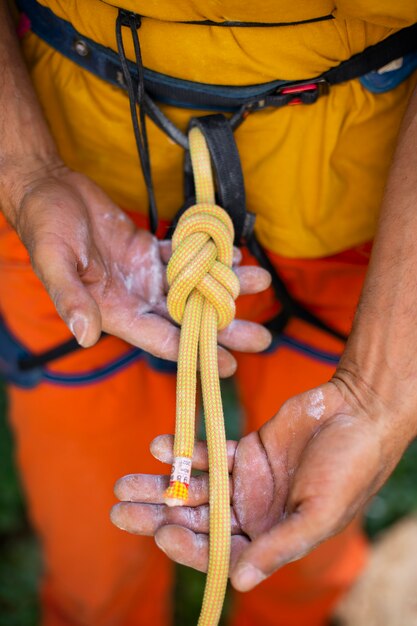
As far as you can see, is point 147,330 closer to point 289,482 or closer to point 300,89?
point 289,482

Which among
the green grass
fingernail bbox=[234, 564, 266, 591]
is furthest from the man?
the green grass

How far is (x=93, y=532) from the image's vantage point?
1.71 m

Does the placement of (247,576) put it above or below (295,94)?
below

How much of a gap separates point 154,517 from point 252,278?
470mm

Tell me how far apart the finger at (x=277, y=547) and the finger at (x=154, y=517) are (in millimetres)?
163

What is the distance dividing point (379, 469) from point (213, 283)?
1.32 feet

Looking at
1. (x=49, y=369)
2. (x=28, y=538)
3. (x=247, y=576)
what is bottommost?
(x=28, y=538)

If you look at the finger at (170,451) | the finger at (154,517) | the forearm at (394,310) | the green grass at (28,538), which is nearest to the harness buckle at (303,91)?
the forearm at (394,310)

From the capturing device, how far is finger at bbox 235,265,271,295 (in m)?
1.27

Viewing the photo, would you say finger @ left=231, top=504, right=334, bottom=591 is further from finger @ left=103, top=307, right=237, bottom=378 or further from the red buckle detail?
the red buckle detail

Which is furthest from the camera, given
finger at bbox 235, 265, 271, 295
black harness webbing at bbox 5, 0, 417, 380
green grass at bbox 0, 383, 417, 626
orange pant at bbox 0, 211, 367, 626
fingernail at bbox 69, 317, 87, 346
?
green grass at bbox 0, 383, 417, 626

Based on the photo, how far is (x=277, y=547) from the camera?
0.88 metres

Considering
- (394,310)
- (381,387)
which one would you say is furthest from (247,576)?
(394,310)

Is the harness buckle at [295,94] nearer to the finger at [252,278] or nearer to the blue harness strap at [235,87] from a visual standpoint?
the blue harness strap at [235,87]
